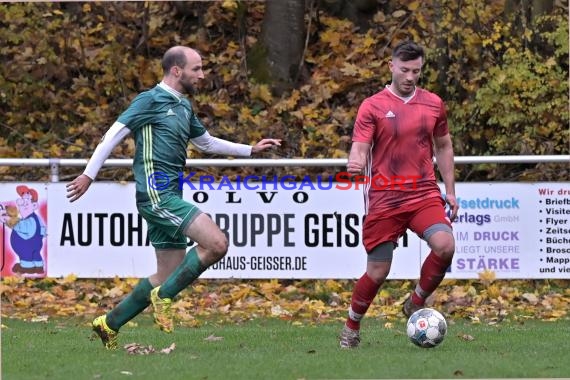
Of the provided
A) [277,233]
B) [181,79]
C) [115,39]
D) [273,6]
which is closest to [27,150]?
[115,39]

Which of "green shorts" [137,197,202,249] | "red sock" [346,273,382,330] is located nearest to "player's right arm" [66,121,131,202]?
"green shorts" [137,197,202,249]

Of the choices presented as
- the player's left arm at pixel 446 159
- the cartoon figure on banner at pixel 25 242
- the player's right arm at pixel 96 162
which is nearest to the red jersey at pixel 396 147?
the player's left arm at pixel 446 159

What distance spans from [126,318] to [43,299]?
501cm

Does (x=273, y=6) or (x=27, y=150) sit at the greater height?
(x=273, y=6)

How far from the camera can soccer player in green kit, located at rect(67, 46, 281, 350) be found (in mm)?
8852

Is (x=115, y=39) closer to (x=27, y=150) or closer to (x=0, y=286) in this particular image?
(x=27, y=150)

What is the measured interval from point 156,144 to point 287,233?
17.0 feet

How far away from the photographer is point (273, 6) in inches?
780

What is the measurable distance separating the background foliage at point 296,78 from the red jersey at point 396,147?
662 centimetres

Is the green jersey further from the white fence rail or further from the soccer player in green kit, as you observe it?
the white fence rail

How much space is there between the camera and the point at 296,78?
19.8m

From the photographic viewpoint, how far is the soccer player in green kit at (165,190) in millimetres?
8852

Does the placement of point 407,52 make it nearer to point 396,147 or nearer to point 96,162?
point 396,147

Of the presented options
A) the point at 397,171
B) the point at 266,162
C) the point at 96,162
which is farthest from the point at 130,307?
the point at 266,162
